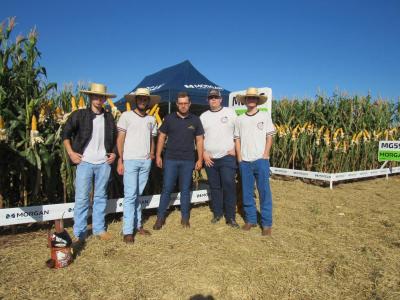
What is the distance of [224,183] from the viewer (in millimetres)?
4895

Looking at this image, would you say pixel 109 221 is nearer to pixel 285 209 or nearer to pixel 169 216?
pixel 169 216

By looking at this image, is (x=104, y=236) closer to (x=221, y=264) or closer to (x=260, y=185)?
(x=221, y=264)

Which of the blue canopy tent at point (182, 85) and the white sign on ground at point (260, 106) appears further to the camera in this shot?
the blue canopy tent at point (182, 85)

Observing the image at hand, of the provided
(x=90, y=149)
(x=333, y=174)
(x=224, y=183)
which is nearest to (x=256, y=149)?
(x=224, y=183)

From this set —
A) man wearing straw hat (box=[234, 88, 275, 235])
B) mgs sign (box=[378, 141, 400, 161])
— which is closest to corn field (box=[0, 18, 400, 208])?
man wearing straw hat (box=[234, 88, 275, 235])

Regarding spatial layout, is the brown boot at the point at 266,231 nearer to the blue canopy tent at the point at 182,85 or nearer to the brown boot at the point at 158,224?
the brown boot at the point at 158,224

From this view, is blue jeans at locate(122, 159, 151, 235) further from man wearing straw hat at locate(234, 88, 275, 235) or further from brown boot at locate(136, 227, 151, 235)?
man wearing straw hat at locate(234, 88, 275, 235)

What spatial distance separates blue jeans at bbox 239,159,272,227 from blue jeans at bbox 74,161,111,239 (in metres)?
1.83

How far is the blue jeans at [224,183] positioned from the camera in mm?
4805

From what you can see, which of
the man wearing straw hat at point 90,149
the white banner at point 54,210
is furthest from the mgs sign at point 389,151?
the man wearing straw hat at point 90,149

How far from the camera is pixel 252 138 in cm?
450

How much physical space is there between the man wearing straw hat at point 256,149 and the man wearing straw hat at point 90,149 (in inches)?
66.6

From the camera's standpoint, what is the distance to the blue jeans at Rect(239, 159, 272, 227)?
14.7 feet

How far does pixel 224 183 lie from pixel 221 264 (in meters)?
1.52
